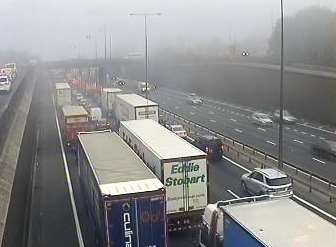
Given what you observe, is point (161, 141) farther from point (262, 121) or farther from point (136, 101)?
point (262, 121)

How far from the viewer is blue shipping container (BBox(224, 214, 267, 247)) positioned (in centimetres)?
997

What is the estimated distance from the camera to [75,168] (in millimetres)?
28188

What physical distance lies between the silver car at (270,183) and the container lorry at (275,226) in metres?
7.58

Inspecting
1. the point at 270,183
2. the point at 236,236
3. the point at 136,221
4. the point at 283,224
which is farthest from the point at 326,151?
the point at 283,224

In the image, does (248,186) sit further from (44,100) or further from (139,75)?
(139,75)

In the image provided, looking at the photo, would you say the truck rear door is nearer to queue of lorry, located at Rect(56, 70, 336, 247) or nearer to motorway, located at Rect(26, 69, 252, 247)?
queue of lorry, located at Rect(56, 70, 336, 247)

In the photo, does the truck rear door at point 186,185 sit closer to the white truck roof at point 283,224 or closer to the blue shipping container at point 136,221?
the blue shipping container at point 136,221

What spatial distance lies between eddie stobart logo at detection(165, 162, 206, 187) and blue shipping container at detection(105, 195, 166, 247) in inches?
108

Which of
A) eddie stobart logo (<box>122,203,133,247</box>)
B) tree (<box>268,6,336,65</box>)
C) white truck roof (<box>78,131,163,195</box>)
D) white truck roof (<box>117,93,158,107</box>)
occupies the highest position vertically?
tree (<box>268,6,336,65</box>)

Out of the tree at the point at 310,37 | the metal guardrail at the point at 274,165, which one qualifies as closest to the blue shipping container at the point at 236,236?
the metal guardrail at the point at 274,165

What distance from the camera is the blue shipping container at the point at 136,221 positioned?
12852mm

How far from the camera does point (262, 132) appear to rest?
3975 centimetres

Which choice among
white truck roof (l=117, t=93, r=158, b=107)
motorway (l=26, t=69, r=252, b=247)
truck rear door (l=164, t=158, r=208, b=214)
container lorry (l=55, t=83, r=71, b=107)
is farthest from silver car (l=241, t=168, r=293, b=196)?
container lorry (l=55, t=83, r=71, b=107)

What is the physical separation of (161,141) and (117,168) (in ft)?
13.4
